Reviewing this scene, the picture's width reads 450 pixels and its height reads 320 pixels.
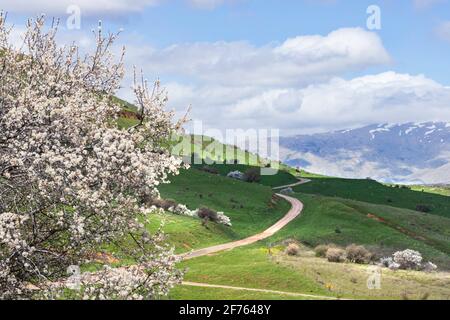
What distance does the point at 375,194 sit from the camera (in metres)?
151

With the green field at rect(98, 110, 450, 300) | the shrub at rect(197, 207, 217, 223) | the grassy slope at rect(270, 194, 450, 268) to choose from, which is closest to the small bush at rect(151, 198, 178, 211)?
the shrub at rect(197, 207, 217, 223)

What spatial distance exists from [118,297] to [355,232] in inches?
2490

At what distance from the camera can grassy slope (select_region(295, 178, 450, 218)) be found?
143250 millimetres

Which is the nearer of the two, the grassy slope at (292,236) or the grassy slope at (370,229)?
the grassy slope at (292,236)

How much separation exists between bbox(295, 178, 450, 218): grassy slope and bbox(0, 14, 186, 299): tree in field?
400 ft

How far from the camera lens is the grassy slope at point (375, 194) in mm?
143250

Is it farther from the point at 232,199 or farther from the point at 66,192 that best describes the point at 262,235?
the point at 66,192

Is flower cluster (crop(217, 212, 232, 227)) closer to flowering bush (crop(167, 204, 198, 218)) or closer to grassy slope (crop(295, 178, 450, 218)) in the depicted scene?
flowering bush (crop(167, 204, 198, 218))

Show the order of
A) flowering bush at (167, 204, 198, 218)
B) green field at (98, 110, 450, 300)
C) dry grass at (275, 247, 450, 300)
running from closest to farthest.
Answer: dry grass at (275, 247, 450, 300)
green field at (98, 110, 450, 300)
flowering bush at (167, 204, 198, 218)

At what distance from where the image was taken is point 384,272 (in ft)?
169

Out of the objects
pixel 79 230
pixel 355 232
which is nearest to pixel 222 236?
pixel 355 232

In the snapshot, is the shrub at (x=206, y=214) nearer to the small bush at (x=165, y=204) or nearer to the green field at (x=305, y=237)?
the green field at (x=305, y=237)

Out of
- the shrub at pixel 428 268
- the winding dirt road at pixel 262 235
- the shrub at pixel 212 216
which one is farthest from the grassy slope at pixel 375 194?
the shrub at pixel 428 268

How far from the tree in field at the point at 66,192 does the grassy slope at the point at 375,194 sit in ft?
400
